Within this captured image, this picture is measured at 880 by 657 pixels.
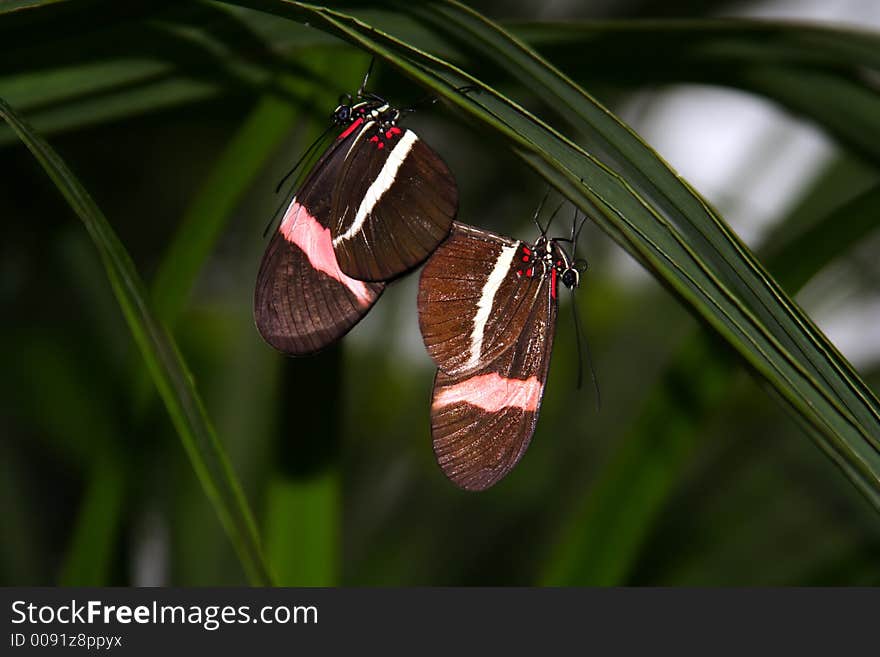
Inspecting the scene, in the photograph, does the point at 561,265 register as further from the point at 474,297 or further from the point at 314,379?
the point at 314,379

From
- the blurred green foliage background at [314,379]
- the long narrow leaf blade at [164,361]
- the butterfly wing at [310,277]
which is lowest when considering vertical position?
the long narrow leaf blade at [164,361]

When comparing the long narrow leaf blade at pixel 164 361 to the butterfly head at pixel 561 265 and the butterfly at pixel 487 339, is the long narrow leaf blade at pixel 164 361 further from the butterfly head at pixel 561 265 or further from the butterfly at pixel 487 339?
the butterfly head at pixel 561 265

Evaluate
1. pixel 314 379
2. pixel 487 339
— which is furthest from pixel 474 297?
pixel 314 379

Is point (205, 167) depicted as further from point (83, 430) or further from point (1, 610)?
point (1, 610)

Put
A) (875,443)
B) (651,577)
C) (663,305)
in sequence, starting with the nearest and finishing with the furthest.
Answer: (875,443) < (651,577) < (663,305)

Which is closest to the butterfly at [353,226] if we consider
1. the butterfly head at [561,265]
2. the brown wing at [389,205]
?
the brown wing at [389,205]

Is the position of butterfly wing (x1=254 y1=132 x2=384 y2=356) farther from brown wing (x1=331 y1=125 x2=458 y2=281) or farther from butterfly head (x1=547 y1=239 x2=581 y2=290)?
butterfly head (x1=547 y1=239 x2=581 y2=290)

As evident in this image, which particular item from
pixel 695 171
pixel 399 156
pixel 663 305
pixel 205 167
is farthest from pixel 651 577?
pixel 695 171
